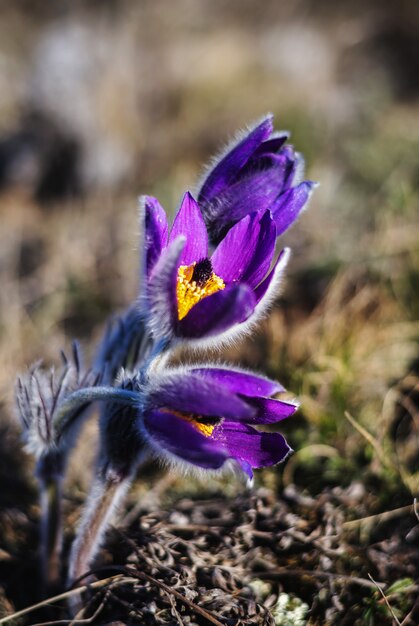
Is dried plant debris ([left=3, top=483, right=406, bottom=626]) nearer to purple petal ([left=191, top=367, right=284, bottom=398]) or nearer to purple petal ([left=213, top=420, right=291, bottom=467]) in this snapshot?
purple petal ([left=213, top=420, right=291, bottom=467])

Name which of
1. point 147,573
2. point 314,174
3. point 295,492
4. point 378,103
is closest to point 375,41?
point 378,103

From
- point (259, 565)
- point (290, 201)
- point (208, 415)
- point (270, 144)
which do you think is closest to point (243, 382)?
point (208, 415)

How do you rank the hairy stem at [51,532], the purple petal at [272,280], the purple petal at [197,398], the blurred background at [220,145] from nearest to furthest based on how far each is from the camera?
the purple petal at [197,398]
the purple petal at [272,280]
the hairy stem at [51,532]
the blurred background at [220,145]

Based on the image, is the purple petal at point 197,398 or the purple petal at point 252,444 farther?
the purple petal at point 252,444

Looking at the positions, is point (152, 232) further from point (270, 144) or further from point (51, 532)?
point (51, 532)

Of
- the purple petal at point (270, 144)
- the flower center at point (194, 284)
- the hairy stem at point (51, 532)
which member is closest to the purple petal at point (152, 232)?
the flower center at point (194, 284)

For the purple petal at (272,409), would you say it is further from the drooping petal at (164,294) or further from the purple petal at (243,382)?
the drooping petal at (164,294)

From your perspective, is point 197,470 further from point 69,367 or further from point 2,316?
point 2,316

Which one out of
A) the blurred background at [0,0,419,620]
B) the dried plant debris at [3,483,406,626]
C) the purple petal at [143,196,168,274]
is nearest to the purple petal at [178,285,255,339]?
the purple petal at [143,196,168,274]
